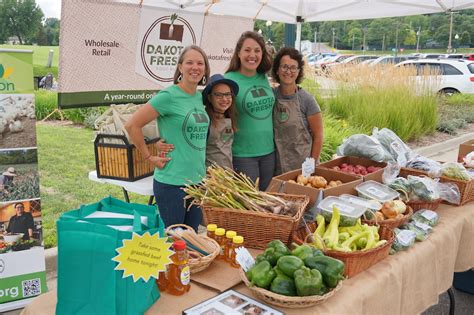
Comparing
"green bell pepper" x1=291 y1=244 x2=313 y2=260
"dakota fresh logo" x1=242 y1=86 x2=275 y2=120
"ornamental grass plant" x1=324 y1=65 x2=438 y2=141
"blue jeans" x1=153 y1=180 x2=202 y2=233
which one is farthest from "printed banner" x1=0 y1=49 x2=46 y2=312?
"ornamental grass plant" x1=324 y1=65 x2=438 y2=141

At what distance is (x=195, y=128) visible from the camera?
2684 mm

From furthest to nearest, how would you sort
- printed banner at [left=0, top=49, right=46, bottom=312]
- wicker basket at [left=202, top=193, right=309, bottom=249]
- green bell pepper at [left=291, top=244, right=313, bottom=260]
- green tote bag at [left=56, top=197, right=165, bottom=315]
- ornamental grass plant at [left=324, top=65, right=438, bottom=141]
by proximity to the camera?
ornamental grass plant at [left=324, top=65, right=438, bottom=141]
printed banner at [left=0, top=49, right=46, bottom=312]
wicker basket at [left=202, top=193, right=309, bottom=249]
green bell pepper at [left=291, top=244, right=313, bottom=260]
green tote bag at [left=56, top=197, right=165, bottom=315]

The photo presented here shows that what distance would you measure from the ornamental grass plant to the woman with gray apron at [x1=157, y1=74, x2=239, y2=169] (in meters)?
4.98

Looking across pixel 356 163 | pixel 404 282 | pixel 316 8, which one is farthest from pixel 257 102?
pixel 316 8

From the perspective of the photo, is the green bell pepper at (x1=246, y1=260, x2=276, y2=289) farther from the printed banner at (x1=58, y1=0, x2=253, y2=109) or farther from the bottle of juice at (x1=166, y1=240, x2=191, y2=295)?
the printed banner at (x1=58, y1=0, x2=253, y2=109)

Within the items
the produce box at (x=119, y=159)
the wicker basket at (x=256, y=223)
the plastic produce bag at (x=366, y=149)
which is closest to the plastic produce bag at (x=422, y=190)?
the plastic produce bag at (x=366, y=149)

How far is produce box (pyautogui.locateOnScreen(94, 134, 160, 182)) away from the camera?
332 centimetres

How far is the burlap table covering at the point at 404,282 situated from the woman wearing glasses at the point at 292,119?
40.4 inches

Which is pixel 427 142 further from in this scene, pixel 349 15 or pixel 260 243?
pixel 260 243

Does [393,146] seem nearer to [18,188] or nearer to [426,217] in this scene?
[426,217]

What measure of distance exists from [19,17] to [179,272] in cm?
821

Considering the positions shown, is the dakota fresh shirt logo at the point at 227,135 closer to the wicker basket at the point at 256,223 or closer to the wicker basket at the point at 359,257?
the wicker basket at the point at 256,223

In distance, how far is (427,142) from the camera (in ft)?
27.5

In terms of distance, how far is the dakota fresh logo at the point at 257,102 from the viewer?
9.68 feet
